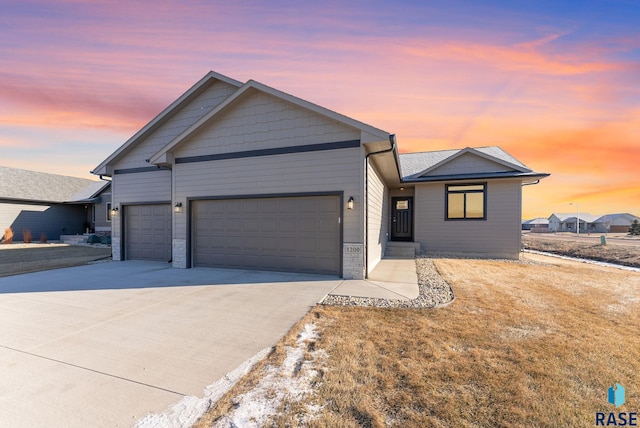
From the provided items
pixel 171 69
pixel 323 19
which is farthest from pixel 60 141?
pixel 323 19

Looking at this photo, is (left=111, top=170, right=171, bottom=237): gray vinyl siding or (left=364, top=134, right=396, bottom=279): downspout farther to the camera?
(left=111, top=170, right=171, bottom=237): gray vinyl siding

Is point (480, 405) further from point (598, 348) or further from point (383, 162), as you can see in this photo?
point (383, 162)

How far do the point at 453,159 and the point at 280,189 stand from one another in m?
8.73

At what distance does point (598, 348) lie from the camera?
344 cm

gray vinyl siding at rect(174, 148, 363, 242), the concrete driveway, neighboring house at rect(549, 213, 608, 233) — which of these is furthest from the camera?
neighboring house at rect(549, 213, 608, 233)

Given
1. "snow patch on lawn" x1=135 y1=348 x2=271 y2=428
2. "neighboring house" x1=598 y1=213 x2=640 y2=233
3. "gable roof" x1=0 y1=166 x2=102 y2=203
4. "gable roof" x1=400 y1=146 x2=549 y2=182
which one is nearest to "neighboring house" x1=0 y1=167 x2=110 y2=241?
"gable roof" x1=0 y1=166 x2=102 y2=203

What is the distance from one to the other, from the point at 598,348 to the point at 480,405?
239 centimetres

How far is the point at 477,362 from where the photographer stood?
3.08 metres

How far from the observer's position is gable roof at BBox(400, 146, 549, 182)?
1141 cm

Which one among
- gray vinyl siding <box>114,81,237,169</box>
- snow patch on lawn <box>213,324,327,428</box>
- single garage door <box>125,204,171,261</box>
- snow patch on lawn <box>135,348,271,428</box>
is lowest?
snow patch on lawn <box>135,348,271,428</box>

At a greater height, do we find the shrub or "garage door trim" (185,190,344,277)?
"garage door trim" (185,190,344,277)

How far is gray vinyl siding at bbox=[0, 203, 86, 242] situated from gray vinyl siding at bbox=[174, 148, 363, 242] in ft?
66.7

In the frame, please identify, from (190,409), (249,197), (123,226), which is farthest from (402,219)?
(190,409)

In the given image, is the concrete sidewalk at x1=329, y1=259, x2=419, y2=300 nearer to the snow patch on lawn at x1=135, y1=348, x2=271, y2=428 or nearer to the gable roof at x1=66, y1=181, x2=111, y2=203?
the snow patch on lawn at x1=135, y1=348, x2=271, y2=428
